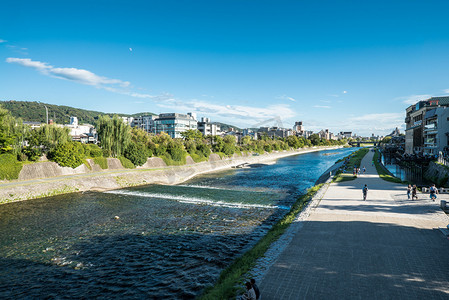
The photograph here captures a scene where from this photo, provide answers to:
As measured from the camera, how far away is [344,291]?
942 cm

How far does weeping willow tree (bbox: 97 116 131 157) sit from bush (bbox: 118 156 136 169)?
4.73 feet

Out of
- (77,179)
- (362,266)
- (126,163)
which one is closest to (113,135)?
(126,163)

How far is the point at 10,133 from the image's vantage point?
130 ft

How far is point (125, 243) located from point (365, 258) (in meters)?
15.7

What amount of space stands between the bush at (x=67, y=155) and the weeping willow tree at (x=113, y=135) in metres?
7.72

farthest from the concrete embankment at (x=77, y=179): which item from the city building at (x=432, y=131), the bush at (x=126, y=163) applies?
the city building at (x=432, y=131)

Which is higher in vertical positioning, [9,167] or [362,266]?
[9,167]

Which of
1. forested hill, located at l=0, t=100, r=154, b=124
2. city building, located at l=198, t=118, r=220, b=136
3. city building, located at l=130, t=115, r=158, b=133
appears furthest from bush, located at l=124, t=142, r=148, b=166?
forested hill, located at l=0, t=100, r=154, b=124

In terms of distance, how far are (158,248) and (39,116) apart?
17635 centimetres

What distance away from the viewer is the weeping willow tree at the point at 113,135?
176 ft

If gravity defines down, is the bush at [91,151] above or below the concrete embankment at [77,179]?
above

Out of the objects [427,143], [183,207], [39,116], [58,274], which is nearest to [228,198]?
[183,207]

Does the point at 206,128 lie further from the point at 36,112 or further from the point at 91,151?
the point at 36,112

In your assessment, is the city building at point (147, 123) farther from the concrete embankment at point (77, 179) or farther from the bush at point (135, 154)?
the bush at point (135, 154)
